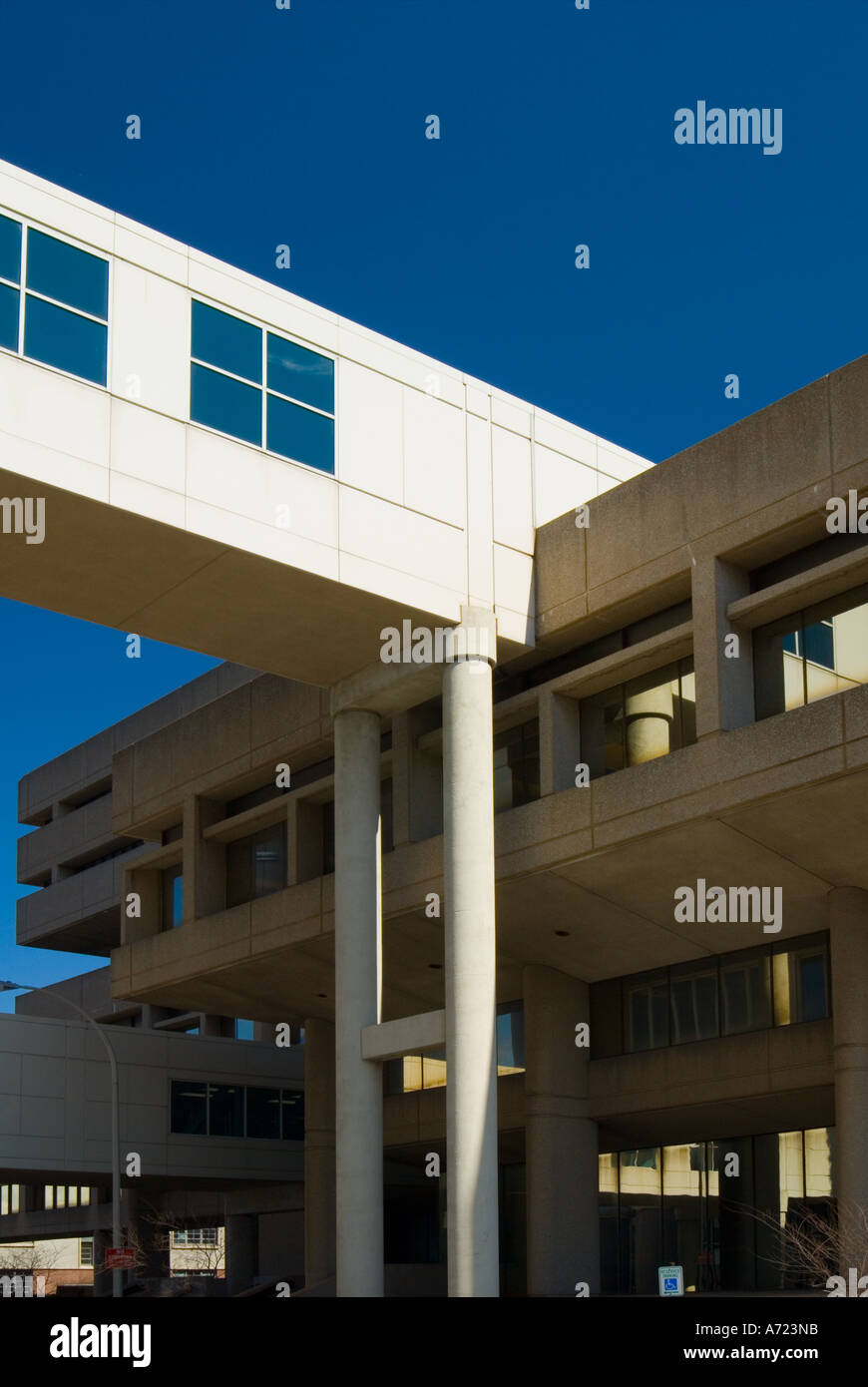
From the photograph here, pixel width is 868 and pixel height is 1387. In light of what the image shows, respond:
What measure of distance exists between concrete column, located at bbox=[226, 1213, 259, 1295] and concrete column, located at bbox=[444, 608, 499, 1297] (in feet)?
84.6

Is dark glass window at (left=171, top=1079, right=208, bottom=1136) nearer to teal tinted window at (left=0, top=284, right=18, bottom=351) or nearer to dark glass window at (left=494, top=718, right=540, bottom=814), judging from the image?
dark glass window at (left=494, top=718, right=540, bottom=814)

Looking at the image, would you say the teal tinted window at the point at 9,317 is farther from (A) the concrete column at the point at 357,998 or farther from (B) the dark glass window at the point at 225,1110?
(B) the dark glass window at the point at 225,1110

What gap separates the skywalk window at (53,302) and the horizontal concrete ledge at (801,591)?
1013 centimetres

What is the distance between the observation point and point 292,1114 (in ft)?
162

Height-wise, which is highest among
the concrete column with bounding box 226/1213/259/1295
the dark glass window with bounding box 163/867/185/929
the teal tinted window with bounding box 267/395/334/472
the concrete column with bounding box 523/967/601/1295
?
the teal tinted window with bounding box 267/395/334/472

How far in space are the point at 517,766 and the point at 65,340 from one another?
11688 millimetres

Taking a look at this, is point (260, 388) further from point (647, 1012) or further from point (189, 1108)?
point (189, 1108)

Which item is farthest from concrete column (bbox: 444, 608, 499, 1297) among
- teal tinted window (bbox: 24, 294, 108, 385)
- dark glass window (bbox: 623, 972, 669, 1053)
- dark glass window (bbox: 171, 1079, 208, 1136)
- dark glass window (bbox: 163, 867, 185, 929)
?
dark glass window (bbox: 171, 1079, 208, 1136)

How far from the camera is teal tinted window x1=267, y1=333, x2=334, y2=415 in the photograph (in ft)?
87.4

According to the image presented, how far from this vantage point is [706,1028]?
107 ft

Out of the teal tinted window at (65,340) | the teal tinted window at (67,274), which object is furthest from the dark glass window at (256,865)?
the teal tinted window at (67,274)

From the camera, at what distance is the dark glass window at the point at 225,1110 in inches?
1821
